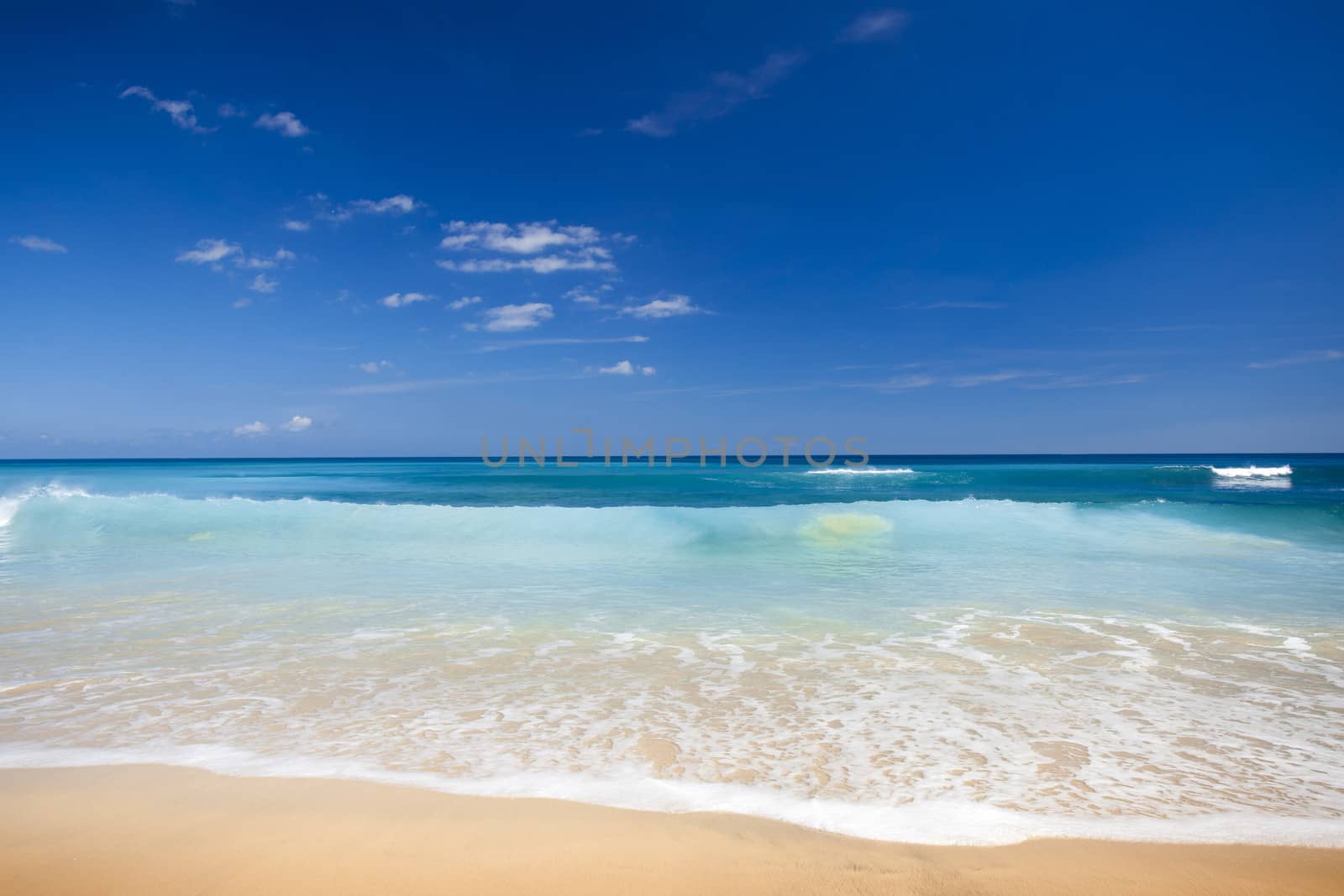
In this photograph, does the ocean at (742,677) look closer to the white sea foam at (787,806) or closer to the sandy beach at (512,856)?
the white sea foam at (787,806)

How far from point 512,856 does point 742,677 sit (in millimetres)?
2790

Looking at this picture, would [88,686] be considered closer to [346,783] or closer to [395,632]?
[395,632]

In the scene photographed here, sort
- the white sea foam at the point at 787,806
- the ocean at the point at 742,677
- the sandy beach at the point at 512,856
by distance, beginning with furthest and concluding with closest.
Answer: the ocean at the point at 742,677 → the white sea foam at the point at 787,806 → the sandy beach at the point at 512,856

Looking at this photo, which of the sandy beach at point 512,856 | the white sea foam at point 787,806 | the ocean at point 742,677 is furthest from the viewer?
the ocean at point 742,677

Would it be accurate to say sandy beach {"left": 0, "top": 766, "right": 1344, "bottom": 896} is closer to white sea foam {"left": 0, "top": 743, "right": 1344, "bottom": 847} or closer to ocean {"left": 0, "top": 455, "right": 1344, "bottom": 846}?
white sea foam {"left": 0, "top": 743, "right": 1344, "bottom": 847}

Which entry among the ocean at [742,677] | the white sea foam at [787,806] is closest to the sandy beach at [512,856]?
the white sea foam at [787,806]

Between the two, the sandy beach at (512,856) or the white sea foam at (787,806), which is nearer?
the sandy beach at (512,856)

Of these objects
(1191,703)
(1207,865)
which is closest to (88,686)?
(1207,865)

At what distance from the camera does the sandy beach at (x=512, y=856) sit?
2.65 metres

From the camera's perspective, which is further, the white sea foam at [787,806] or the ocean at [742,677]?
the ocean at [742,677]

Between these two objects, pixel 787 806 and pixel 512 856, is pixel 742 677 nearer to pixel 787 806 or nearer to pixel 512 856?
pixel 787 806

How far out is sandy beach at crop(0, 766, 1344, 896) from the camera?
2648 mm

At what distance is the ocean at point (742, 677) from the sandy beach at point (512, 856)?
0.59ft

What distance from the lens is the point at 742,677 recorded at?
536 centimetres
